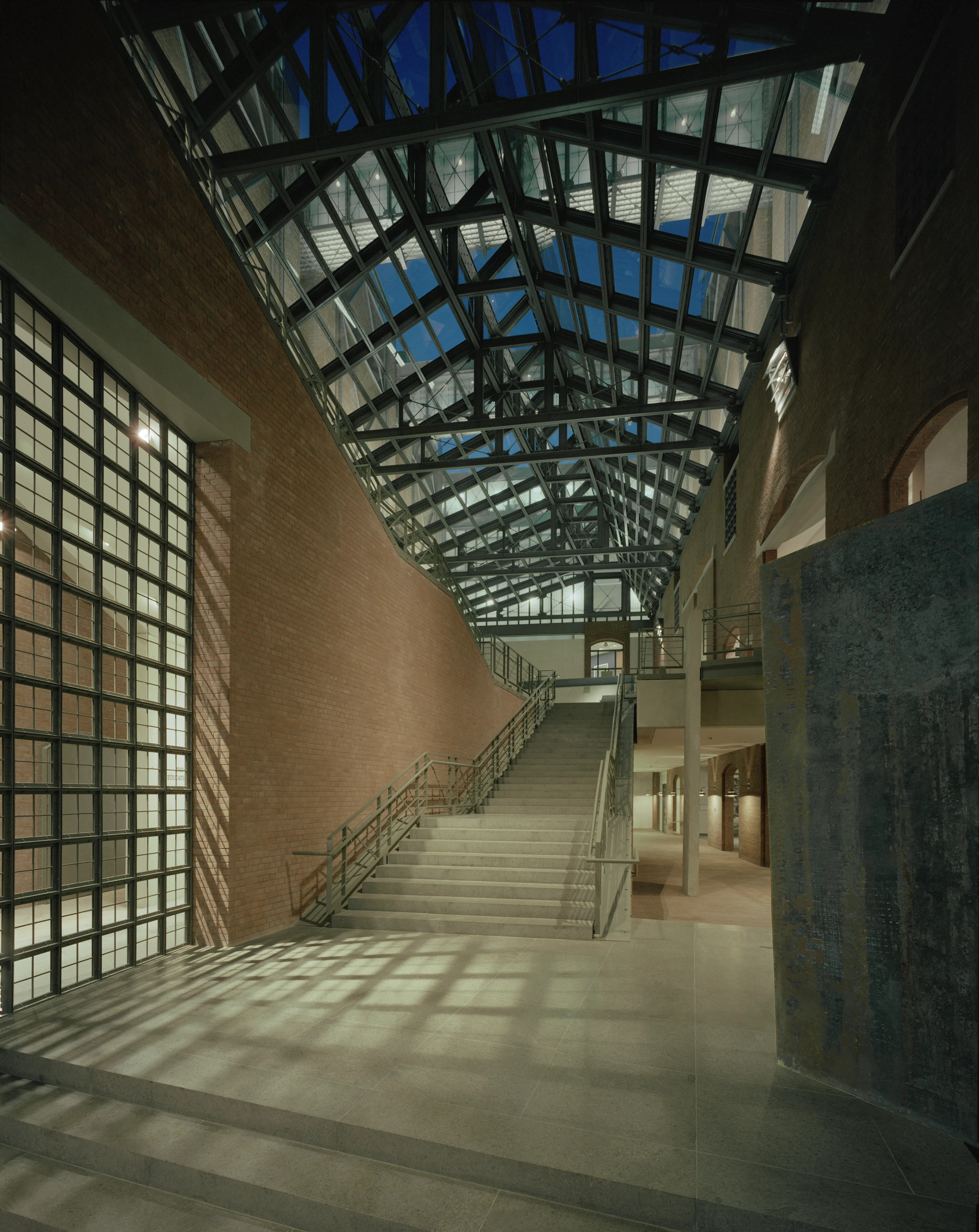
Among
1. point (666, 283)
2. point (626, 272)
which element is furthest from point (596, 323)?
point (666, 283)

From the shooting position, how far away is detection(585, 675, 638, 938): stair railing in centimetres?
805

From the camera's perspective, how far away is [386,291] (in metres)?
14.2

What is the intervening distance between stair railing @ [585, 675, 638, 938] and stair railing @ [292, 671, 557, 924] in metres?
2.08

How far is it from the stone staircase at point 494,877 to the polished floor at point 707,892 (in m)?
1.35

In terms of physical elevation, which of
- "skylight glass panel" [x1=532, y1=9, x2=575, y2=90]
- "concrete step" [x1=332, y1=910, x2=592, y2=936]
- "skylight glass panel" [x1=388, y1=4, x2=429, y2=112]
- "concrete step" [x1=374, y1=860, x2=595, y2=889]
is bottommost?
"concrete step" [x1=332, y1=910, x2=592, y2=936]

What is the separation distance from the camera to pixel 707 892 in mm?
13484

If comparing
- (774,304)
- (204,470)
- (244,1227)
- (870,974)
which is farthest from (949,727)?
(774,304)

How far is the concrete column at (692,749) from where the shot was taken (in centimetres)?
1227

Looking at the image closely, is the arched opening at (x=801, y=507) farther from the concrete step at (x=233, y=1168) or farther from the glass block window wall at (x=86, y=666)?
the concrete step at (x=233, y=1168)

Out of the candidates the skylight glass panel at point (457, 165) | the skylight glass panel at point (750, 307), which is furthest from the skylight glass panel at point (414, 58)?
the skylight glass panel at point (750, 307)

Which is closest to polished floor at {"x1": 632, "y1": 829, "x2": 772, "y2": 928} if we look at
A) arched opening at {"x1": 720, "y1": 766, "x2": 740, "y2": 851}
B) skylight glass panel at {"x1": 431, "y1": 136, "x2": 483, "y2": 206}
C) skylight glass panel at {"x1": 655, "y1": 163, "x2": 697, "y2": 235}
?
arched opening at {"x1": 720, "y1": 766, "x2": 740, "y2": 851}

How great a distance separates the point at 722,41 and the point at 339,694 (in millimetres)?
8837

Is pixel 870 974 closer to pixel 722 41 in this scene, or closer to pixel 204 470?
pixel 204 470

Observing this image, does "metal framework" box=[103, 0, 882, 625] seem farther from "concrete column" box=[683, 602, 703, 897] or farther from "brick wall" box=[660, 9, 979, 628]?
"concrete column" box=[683, 602, 703, 897]
